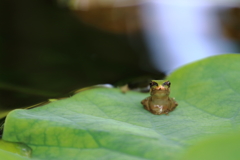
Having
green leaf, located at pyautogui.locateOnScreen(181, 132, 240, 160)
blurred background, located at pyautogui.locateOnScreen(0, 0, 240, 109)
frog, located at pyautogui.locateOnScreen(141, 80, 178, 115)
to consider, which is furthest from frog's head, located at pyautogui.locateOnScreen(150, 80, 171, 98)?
green leaf, located at pyautogui.locateOnScreen(181, 132, 240, 160)

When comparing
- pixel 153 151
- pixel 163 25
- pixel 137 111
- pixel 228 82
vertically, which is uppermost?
pixel 163 25

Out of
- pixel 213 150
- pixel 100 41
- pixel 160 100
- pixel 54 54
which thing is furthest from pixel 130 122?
pixel 100 41

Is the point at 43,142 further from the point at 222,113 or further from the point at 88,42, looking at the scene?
the point at 88,42

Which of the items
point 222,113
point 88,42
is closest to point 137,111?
point 222,113

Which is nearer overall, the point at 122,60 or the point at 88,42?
the point at 122,60

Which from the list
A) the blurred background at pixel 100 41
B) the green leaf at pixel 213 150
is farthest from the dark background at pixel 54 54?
the green leaf at pixel 213 150

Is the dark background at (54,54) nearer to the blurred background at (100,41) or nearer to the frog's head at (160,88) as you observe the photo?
the blurred background at (100,41)
